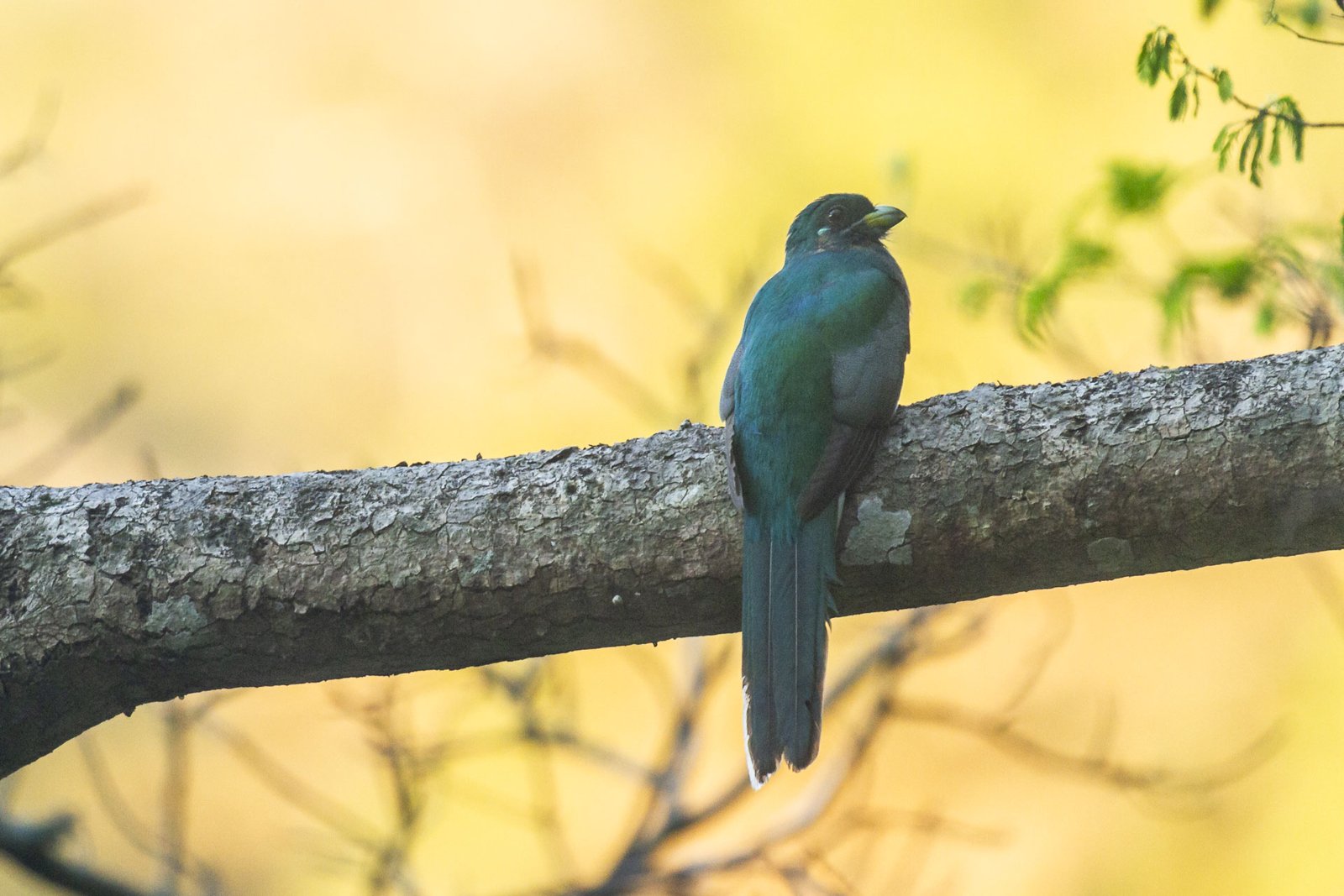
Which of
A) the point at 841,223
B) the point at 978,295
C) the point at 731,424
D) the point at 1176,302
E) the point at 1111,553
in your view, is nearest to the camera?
the point at 1111,553

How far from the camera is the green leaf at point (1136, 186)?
3488 mm

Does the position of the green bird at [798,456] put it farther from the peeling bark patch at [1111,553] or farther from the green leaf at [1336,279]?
the green leaf at [1336,279]

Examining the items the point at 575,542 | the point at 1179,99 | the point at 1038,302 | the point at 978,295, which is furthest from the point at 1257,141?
the point at 575,542

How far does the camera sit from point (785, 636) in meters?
2.73

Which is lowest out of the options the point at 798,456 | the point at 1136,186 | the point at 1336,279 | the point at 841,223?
the point at 798,456

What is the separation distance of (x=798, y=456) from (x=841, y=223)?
1607 mm

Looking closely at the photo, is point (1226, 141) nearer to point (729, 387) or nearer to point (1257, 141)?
point (1257, 141)

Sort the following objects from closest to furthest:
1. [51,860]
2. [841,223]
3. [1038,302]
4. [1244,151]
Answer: [1244,151] → [51,860] → [1038,302] → [841,223]

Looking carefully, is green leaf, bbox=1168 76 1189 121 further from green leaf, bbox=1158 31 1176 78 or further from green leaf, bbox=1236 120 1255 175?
green leaf, bbox=1236 120 1255 175

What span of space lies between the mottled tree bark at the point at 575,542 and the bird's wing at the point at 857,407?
70 millimetres

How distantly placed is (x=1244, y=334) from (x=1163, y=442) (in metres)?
3.47

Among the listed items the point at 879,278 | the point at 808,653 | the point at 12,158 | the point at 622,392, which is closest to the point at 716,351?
the point at 622,392

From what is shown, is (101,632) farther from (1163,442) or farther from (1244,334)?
(1244,334)

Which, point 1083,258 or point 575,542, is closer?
point 575,542
